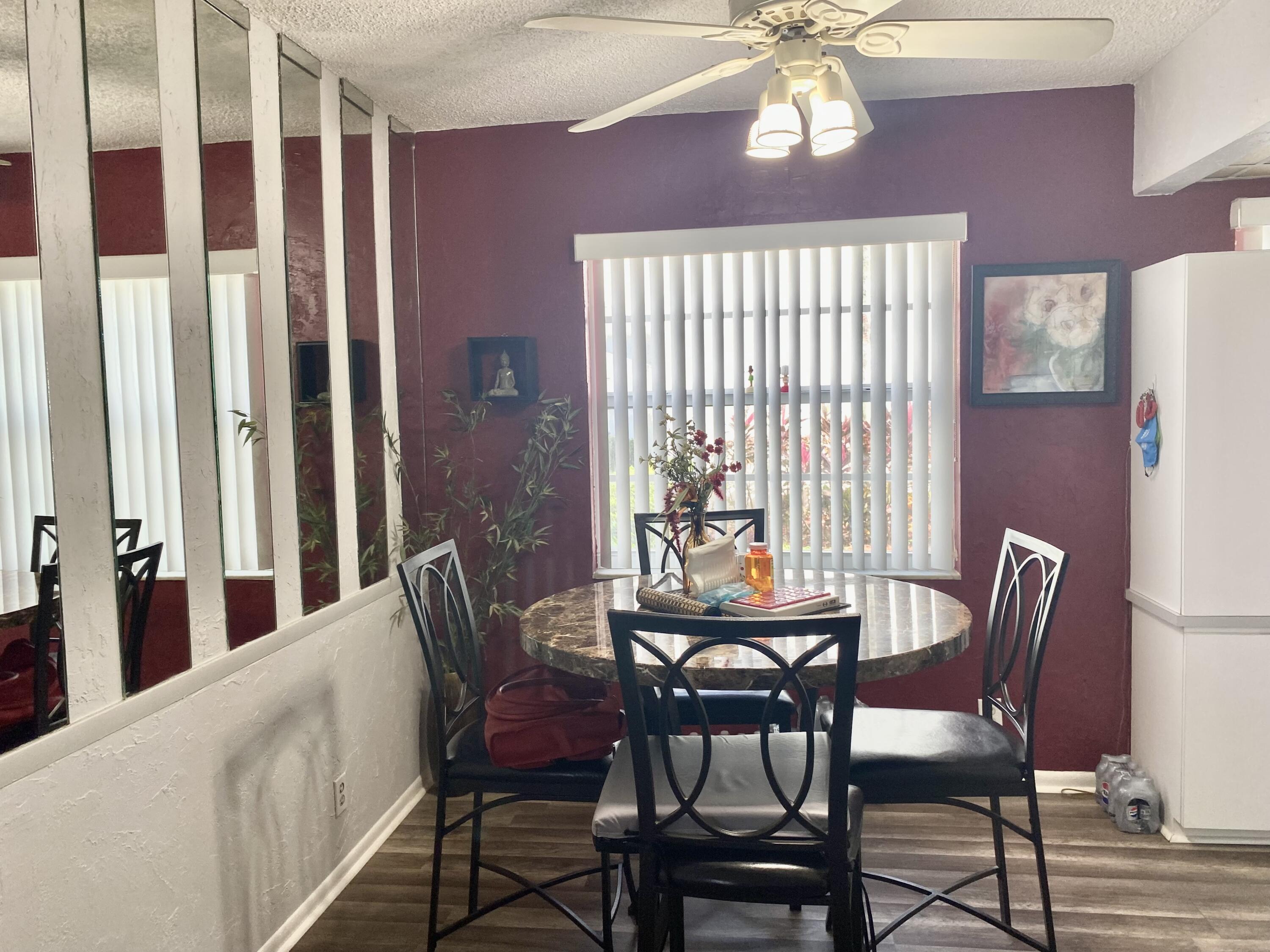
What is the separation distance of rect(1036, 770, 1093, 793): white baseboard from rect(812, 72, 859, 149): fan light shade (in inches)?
96.2

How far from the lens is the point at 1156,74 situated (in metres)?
2.96

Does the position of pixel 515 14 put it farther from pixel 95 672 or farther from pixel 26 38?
pixel 95 672

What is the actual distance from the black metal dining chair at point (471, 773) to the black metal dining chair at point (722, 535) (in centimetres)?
38

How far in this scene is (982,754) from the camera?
A: 2.10 m

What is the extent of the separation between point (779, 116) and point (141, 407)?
148 centimetres

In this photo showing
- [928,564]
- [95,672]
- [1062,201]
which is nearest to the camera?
[95,672]

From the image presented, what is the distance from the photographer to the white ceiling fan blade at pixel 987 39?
1.80 m

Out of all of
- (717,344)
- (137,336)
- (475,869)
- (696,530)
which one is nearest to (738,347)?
(717,344)

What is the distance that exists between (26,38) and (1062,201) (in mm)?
3043

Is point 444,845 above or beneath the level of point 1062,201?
beneath

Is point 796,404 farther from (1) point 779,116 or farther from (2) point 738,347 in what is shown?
(1) point 779,116

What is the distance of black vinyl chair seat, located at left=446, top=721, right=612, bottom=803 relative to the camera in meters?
2.10

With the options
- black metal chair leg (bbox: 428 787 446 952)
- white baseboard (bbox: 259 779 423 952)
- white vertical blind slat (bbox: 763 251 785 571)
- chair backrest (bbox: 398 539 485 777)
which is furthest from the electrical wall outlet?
A: white vertical blind slat (bbox: 763 251 785 571)

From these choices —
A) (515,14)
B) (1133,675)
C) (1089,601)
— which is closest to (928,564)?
(1089,601)
